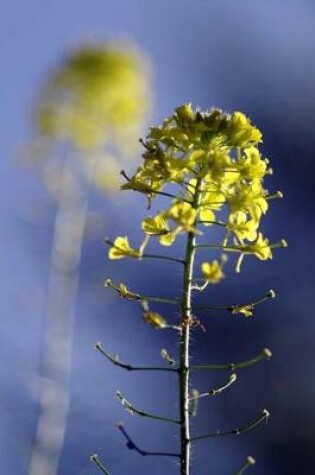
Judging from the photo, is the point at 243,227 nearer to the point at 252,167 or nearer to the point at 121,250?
the point at 252,167

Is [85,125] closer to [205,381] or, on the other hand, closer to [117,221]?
[117,221]

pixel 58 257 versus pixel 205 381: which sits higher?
pixel 205 381

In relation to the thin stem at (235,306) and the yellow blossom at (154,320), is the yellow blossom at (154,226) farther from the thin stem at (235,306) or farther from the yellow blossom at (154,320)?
the yellow blossom at (154,320)

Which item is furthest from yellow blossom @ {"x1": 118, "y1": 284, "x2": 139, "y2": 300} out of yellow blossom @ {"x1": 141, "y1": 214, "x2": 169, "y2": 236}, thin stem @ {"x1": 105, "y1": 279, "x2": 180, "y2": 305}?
yellow blossom @ {"x1": 141, "y1": 214, "x2": 169, "y2": 236}

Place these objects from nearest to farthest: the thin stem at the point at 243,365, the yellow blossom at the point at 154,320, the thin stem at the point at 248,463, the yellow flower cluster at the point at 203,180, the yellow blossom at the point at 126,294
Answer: the thin stem at the point at 248,463, the thin stem at the point at 243,365, the yellow blossom at the point at 154,320, the yellow blossom at the point at 126,294, the yellow flower cluster at the point at 203,180

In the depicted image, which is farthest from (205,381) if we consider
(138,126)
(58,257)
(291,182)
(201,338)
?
(58,257)

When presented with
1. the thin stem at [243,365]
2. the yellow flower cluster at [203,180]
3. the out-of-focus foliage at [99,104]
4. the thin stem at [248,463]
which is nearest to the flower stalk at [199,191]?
the yellow flower cluster at [203,180]
